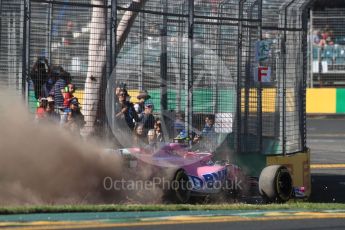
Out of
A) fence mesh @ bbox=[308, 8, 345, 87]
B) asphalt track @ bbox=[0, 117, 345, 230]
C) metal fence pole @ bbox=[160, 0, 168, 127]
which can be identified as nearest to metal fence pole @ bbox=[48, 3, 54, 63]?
metal fence pole @ bbox=[160, 0, 168, 127]

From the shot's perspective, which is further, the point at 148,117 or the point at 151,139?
the point at 148,117

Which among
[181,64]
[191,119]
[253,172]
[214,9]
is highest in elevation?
[214,9]

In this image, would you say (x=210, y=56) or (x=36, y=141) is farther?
(x=210, y=56)

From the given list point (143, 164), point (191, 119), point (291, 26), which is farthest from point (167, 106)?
point (291, 26)

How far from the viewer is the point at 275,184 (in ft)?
44.6

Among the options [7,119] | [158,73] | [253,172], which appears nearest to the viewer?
[7,119]

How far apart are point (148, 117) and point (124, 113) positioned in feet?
1.55

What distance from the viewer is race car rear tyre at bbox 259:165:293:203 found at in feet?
44.6

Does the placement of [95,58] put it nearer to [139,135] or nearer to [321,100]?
[139,135]

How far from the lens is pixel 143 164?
12.3m

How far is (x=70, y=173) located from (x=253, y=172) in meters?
4.13

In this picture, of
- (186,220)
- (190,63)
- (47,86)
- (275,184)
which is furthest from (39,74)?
(275,184)

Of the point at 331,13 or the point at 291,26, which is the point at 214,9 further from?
the point at 331,13

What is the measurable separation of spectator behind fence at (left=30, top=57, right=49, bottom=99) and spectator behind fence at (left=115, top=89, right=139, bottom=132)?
1.27 meters
